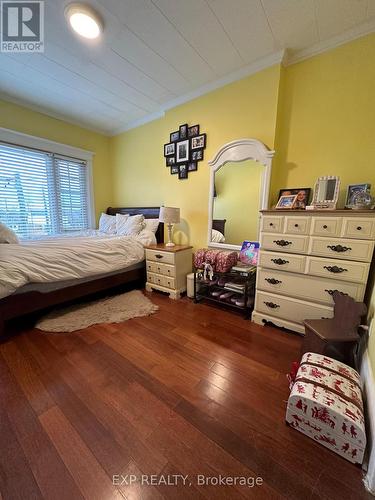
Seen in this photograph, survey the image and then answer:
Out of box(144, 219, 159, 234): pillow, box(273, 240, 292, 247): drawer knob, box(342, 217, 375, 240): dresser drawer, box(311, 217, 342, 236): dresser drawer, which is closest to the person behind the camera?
box(342, 217, 375, 240): dresser drawer

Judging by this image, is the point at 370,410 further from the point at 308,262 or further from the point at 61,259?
the point at 61,259

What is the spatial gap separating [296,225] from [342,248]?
1.17ft

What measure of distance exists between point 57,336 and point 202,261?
1.56m

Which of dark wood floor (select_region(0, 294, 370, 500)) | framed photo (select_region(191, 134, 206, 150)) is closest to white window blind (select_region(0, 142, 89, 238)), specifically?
dark wood floor (select_region(0, 294, 370, 500))

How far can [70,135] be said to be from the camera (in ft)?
10.5

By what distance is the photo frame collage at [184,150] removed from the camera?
2477mm

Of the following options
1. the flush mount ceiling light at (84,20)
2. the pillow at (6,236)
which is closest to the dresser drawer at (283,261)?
the flush mount ceiling light at (84,20)

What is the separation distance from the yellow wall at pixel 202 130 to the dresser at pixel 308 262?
0.94m

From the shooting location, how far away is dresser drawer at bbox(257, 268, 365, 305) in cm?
147

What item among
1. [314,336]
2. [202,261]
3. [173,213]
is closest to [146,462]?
[314,336]

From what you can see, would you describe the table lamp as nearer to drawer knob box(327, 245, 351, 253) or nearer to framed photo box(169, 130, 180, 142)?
framed photo box(169, 130, 180, 142)

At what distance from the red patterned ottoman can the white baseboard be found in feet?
0.12

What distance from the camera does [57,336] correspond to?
1725 mm

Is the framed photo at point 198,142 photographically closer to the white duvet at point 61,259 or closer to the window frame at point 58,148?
the white duvet at point 61,259
